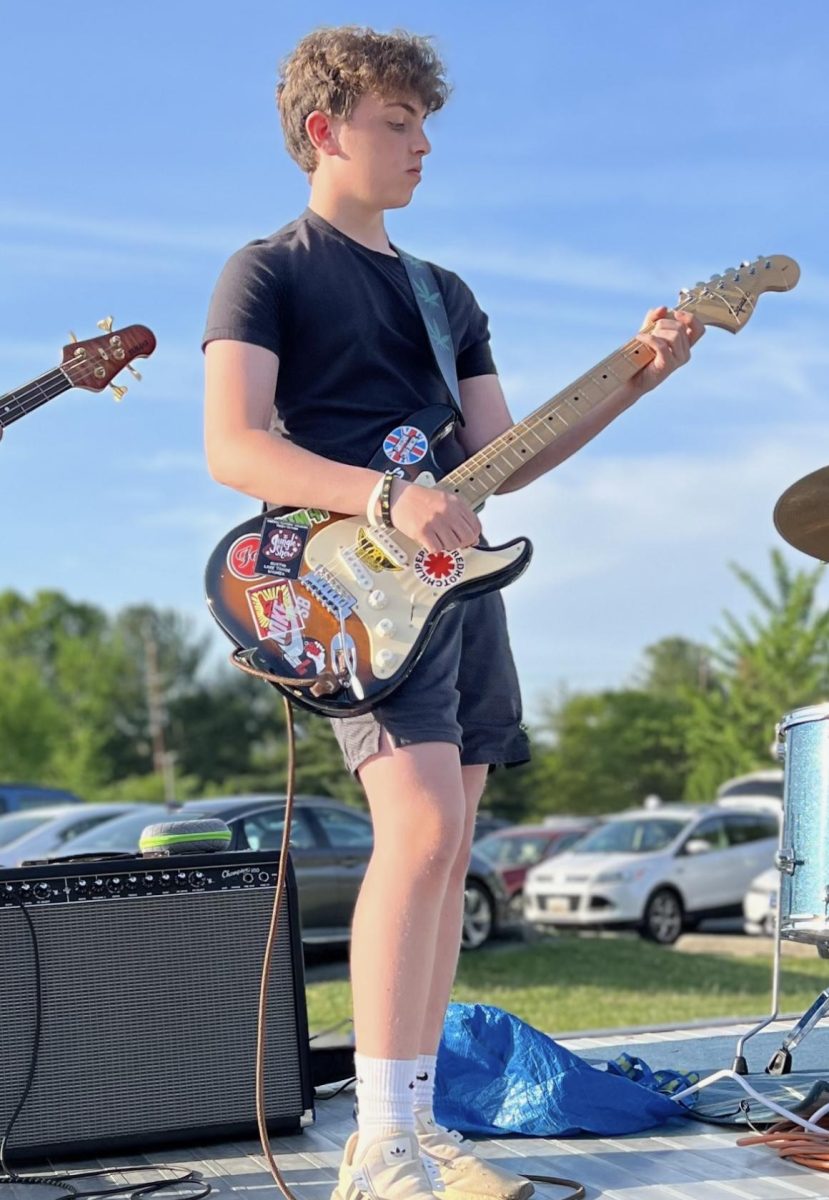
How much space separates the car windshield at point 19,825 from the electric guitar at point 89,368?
24.4 ft

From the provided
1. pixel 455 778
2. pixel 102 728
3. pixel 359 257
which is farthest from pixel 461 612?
pixel 102 728

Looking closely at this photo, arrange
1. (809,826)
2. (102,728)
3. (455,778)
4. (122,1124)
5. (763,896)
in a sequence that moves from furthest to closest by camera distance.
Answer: (102,728) → (763,896) → (809,826) → (122,1124) → (455,778)

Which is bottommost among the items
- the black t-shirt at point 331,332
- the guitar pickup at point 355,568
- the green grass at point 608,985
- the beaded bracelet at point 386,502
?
the green grass at point 608,985

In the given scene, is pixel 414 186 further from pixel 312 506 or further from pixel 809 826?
pixel 809 826

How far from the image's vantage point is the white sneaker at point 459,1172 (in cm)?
279

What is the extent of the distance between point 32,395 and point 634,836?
526 inches

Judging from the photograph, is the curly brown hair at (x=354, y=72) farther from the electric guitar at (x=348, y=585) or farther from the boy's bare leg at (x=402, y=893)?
the boy's bare leg at (x=402, y=893)

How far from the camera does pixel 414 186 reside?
3033mm

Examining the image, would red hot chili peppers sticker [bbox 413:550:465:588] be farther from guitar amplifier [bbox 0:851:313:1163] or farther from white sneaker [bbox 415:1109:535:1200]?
guitar amplifier [bbox 0:851:313:1163]

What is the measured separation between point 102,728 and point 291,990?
74942 mm

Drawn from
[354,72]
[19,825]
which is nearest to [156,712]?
[19,825]

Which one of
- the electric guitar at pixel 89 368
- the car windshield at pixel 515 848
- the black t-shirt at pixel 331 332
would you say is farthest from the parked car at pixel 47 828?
the car windshield at pixel 515 848

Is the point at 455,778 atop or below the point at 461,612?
below

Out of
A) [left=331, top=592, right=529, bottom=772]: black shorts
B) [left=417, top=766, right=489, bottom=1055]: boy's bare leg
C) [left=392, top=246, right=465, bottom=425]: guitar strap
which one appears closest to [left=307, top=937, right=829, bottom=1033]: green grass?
[left=417, top=766, right=489, bottom=1055]: boy's bare leg
